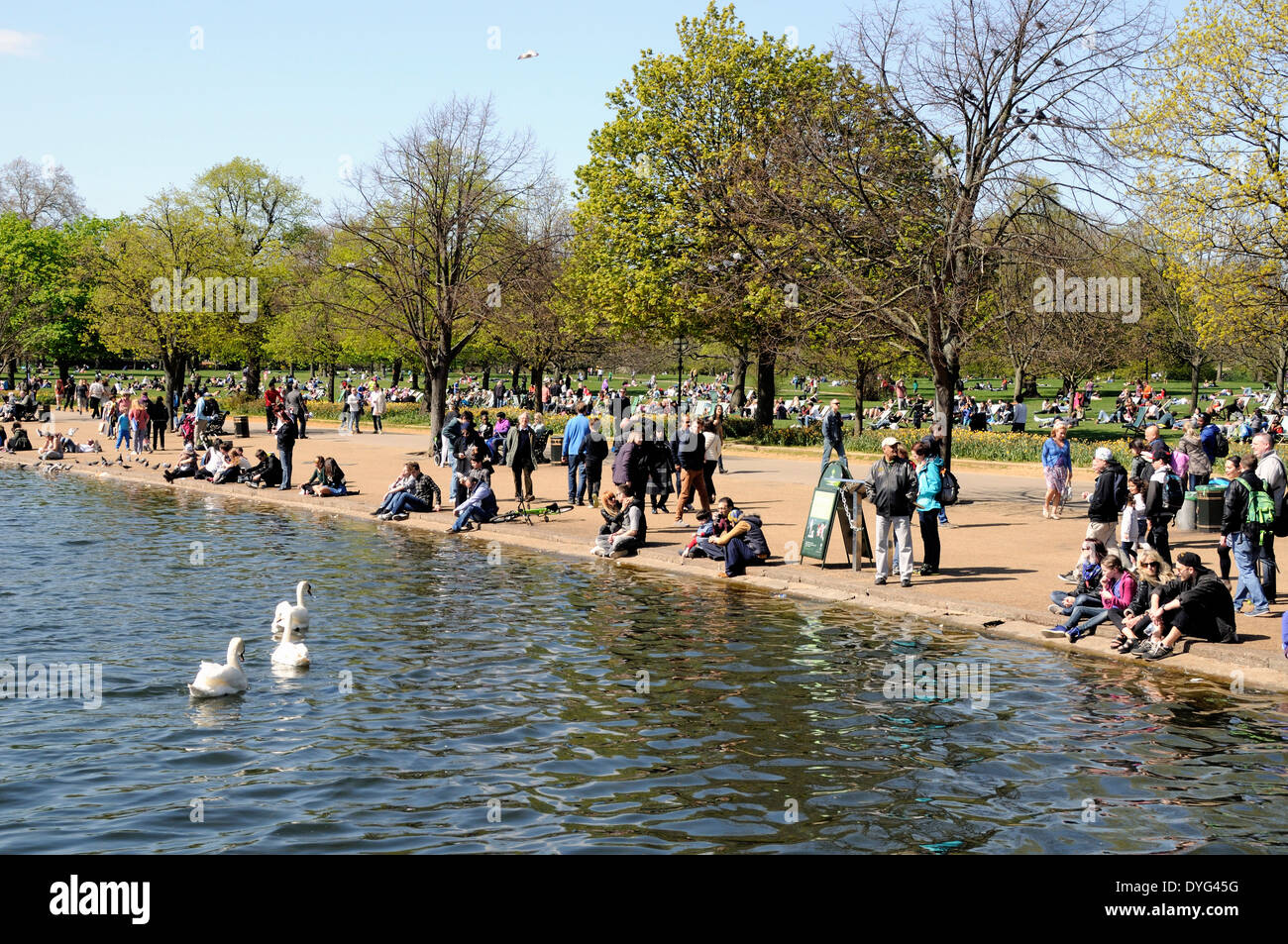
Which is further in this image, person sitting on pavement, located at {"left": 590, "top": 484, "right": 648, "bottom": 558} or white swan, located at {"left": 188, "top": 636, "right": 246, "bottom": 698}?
person sitting on pavement, located at {"left": 590, "top": 484, "right": 648, "bottom": 558}

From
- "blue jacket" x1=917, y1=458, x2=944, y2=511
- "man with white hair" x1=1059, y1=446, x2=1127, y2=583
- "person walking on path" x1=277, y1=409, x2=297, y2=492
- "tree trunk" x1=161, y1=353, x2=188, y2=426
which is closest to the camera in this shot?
"man with white hair" x1=1059, y1=446, x2=1127, y2=583

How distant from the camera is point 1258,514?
14844 mm

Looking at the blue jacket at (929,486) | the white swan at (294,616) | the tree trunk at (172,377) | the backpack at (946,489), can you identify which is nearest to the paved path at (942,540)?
the backpack at (946,489)

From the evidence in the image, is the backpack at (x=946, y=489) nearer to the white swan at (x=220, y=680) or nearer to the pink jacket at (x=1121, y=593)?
the pink jacket at (x=1121, y=593)

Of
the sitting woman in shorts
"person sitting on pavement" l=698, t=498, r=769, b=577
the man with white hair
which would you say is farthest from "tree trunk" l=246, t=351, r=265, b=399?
the man with white hair

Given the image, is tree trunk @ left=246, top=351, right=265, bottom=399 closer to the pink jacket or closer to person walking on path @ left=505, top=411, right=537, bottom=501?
person walking on path @ left=505, top=411, right=537, bottom=501

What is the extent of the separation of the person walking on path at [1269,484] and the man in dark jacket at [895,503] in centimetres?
430

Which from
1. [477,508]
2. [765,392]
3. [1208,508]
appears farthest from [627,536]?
[765,392]

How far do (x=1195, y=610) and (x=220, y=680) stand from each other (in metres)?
10.2

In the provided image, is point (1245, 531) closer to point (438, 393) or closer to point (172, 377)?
point (438, 393)

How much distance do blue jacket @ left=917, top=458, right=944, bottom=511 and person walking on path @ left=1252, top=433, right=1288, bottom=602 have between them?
4.18 metres

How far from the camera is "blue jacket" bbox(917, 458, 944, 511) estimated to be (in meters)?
17.8

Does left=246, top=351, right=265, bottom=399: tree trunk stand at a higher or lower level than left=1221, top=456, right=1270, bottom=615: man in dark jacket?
higher
